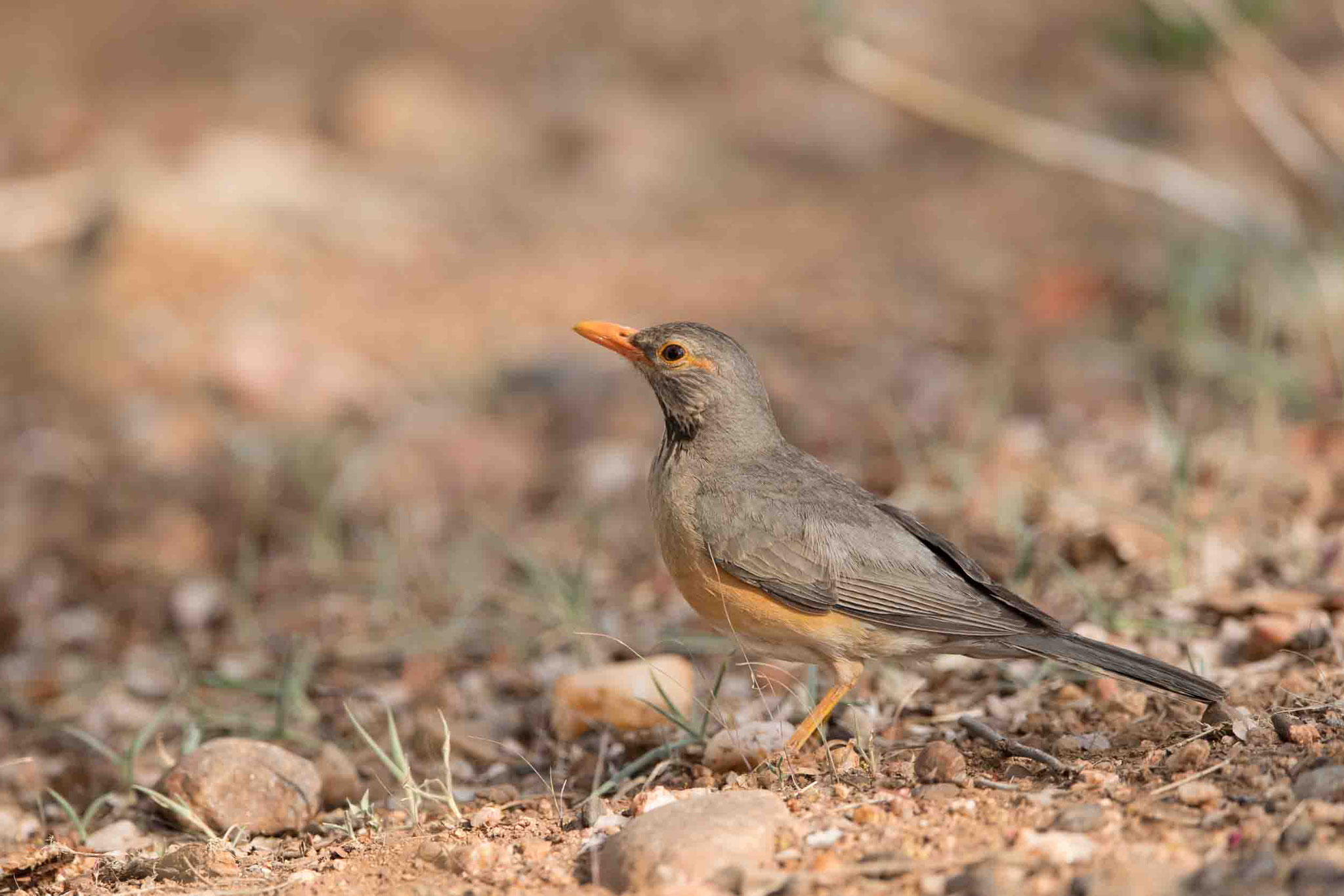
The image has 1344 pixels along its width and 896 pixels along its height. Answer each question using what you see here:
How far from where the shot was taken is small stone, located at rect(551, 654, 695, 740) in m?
4.13

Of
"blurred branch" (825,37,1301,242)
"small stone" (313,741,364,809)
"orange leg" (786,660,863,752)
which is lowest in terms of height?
"small stone" (313,741,364,809)

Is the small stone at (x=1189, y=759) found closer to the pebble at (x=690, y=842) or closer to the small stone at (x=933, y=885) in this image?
the small stone at (x=933, y=885)

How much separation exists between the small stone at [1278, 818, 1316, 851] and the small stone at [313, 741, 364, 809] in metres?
2.41

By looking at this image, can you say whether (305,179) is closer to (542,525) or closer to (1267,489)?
(542,525)

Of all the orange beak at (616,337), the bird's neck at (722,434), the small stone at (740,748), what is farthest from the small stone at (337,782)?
the orange beak at (616,337)

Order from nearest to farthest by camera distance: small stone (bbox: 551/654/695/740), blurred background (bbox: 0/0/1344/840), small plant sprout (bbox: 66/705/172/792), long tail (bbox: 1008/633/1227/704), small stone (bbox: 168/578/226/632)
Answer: long tail (bbox: 1008/633/1227/704) → small plant sprout (bbox: 66/705/172/792) → small stone (bbox: 551/654/695/740) → blurred background (bbox: 0/0/1344/840) → small stone (bbox: 168/578/226/632)

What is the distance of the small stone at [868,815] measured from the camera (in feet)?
10.1

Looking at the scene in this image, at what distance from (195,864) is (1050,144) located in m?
5.10

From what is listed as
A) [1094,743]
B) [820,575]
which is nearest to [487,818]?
[820,575]

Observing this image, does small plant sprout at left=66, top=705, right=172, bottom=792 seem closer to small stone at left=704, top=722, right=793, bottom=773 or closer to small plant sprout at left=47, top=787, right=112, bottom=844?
small plant sprout at left=47, top=787, right=112, bottom=844

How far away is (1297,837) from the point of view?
2631 mm

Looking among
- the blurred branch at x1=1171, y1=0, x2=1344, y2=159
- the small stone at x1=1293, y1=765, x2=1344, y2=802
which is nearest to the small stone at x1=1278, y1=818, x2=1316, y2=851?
the small stone at x1=1293, y1=765, x2=1344, y2=802

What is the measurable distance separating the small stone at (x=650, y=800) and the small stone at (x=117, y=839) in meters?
1.33

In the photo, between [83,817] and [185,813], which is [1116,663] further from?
[83,817]
